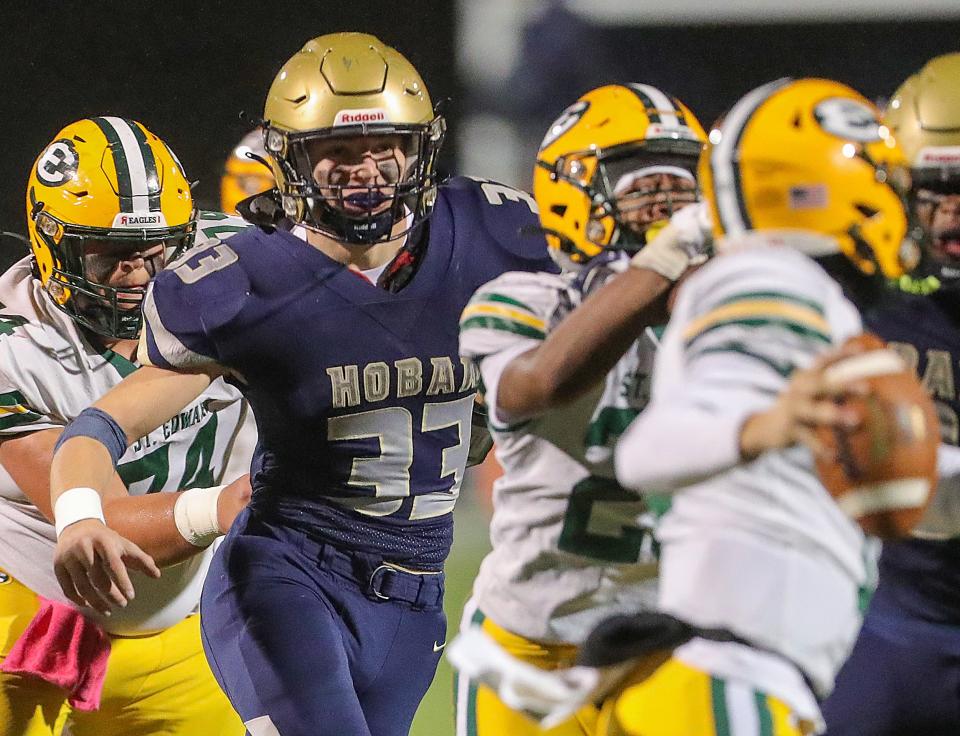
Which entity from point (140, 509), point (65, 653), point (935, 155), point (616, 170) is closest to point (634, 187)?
point (616, 170)

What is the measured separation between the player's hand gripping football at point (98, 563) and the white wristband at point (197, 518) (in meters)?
0.33

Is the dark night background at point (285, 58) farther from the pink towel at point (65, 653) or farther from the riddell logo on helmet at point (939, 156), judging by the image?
the riddell logo on helmet at point (939, 156)

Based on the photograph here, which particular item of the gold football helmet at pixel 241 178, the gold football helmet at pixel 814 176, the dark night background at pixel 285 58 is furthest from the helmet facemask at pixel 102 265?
the gold football helmet at pixel 241 178

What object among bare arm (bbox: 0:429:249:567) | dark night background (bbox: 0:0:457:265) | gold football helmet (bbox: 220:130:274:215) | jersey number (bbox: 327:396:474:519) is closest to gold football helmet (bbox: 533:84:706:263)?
jersey number (bbox: 327:396:474:519)

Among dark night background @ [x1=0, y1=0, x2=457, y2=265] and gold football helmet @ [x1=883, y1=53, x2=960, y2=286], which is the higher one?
gold football helmet @ [x1=883, y1=53, x2=960, y2=286]

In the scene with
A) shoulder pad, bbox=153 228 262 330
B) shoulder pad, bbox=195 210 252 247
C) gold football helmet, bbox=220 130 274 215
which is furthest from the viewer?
gold football helmet, bbox=220 130 274 215

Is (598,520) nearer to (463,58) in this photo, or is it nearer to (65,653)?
(65,653)

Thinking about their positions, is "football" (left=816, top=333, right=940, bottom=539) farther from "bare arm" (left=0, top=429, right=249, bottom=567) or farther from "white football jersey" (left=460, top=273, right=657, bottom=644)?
"bare arm" (left=0, top=429, right=249, bottom=567)

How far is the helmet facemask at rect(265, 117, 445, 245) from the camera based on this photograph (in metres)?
2.40

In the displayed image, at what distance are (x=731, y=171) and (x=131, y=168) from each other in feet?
5.50

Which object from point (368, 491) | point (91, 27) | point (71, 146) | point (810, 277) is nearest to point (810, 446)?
point (810, 277)

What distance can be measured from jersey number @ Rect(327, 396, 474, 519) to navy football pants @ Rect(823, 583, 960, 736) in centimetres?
73

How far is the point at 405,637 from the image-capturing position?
8.10 feet

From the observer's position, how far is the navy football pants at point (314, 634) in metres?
2.24
